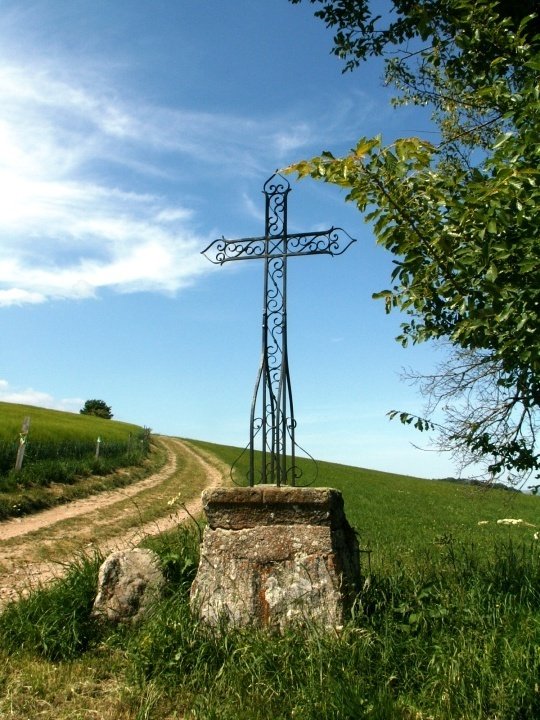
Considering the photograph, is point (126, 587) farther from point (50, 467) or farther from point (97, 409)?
point (97, 409)

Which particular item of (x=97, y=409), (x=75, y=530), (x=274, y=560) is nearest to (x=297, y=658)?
(x=274, y=560)

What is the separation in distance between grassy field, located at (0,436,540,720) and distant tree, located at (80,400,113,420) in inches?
3753

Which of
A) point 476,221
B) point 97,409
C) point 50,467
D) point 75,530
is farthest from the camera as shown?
point 97,409

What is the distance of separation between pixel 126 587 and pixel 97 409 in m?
97.5

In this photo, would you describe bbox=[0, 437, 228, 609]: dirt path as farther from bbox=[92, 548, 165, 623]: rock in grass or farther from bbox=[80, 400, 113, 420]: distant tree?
bbox=[80, 400, 113, 420]: distant tree

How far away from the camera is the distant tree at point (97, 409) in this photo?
97.4 m

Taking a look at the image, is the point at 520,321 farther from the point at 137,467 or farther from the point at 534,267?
the point at 137,467

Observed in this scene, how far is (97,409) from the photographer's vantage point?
98.9m

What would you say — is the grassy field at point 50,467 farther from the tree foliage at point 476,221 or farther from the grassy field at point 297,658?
the tree foliage at point 476,221

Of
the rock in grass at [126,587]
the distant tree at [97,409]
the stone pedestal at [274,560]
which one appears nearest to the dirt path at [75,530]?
the rock in grass at [126,587]

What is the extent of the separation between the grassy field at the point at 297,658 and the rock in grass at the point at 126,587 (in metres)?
0.12

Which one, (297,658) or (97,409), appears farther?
(97,409)

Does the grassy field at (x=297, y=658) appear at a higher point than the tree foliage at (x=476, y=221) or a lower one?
lower

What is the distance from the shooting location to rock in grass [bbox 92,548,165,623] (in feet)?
16.7
